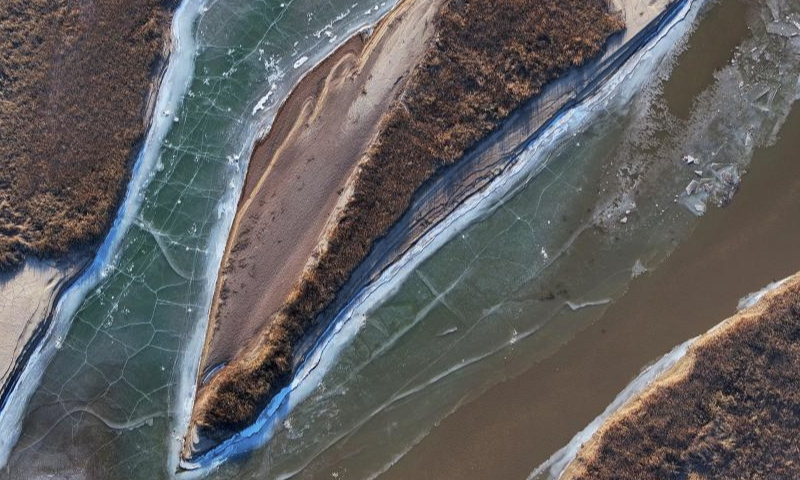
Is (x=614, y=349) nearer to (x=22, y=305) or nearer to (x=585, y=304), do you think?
(x=585, y=304)

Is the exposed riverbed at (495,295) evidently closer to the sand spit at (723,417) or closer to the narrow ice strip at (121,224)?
the narrow ice strip at (121,224)

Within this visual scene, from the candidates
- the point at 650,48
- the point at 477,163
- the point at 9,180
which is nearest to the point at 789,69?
the point at 650,48

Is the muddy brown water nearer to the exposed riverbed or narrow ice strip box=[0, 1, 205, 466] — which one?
the exposed riverbed

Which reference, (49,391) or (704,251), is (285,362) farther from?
(704,251)

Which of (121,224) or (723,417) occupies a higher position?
(121,224)

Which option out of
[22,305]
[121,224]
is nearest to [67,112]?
[121,224]

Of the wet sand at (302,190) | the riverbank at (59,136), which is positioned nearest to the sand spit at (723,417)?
the wet sand at (302,190)
